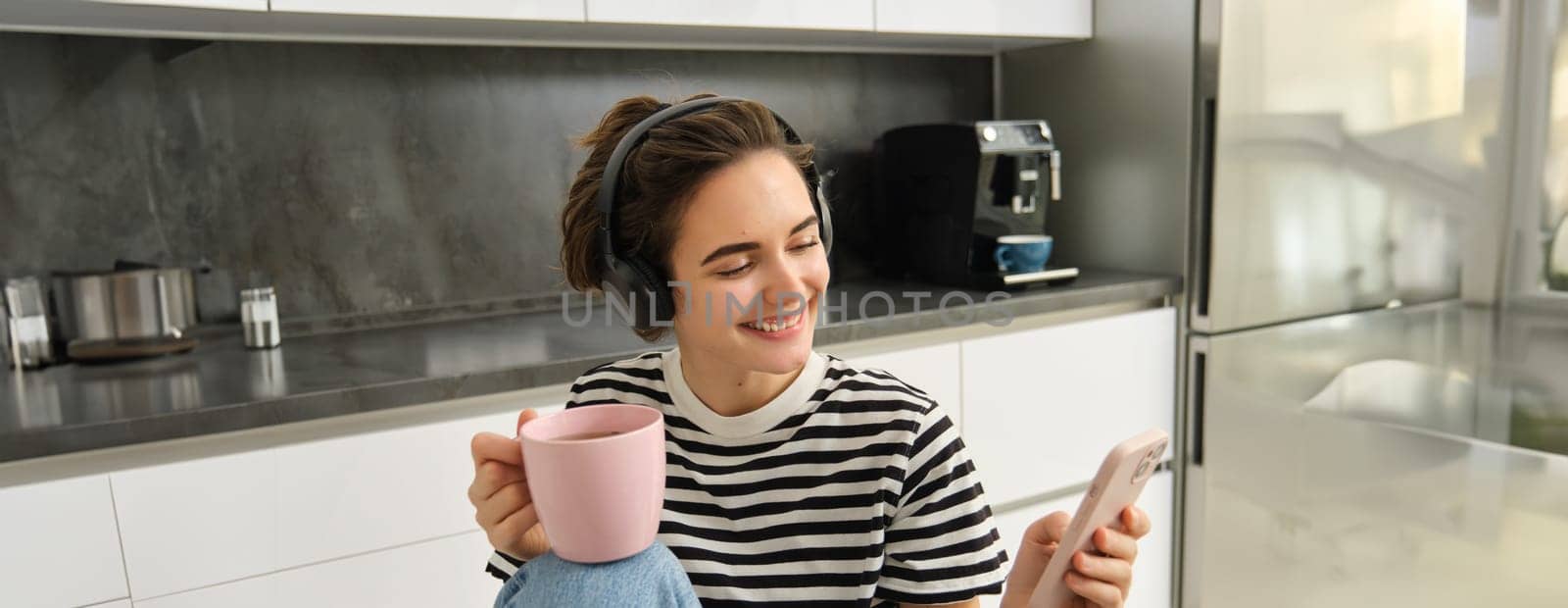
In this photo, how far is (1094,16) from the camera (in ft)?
7.74

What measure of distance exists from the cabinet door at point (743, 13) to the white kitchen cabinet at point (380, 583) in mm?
876

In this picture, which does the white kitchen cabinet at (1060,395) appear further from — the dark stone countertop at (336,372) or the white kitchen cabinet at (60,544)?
the white kitchen cabinet at (60,544)

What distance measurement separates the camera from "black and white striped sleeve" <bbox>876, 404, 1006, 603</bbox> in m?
0.86

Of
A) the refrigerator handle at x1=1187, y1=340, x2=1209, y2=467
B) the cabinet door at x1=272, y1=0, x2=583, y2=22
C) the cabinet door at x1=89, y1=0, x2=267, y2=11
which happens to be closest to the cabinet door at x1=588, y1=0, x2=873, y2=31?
the cabinet door at x1=272, y1=0, x2=583, y2=22

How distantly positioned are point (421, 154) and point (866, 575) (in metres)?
1.44

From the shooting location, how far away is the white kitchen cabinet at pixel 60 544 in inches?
47.9

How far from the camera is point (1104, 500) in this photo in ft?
2.42

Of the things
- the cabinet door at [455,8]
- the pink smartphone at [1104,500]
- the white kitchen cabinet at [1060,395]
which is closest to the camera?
the pink smartphone at [1104,500]

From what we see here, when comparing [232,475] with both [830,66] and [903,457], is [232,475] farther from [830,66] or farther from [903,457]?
[830,66]

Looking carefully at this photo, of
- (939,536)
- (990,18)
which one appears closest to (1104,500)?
(939,536)

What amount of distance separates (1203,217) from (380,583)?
163 centimetres

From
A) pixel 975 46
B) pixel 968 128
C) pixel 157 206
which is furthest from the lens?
pixel 975 46

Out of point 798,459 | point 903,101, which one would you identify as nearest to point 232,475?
point 798,459

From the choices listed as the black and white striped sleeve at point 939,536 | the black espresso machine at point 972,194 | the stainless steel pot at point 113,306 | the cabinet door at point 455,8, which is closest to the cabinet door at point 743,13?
the cabinet door at point 455,8
